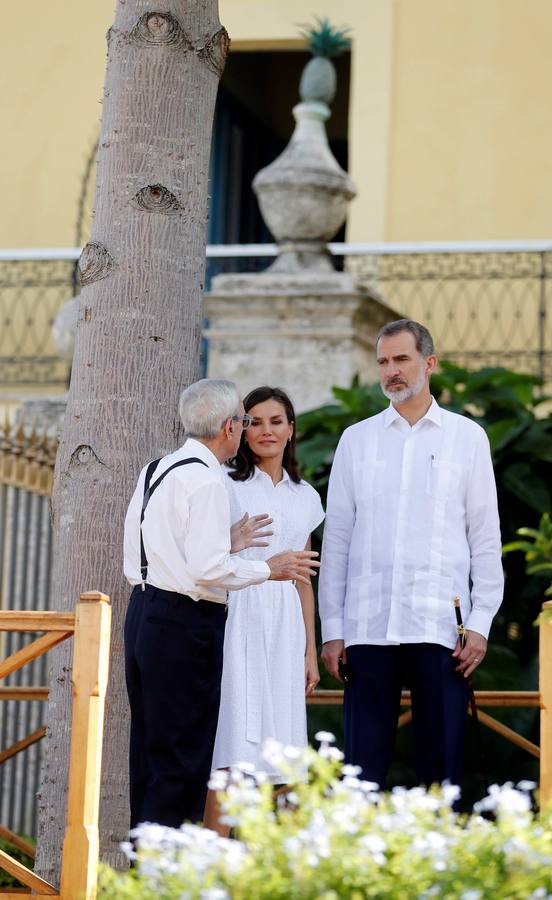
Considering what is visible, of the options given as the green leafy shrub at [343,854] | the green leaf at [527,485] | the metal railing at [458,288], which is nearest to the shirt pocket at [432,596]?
the green leafy shrub at [343,854]

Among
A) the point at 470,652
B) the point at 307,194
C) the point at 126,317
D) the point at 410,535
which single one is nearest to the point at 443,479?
the point at 410,535

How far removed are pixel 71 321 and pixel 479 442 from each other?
5.67 meters

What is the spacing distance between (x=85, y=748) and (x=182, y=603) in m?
0.49

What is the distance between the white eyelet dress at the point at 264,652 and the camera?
4738 millimetres

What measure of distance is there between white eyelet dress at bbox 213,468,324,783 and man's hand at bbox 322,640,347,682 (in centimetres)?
8

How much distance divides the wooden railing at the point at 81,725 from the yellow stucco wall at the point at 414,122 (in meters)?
9.77

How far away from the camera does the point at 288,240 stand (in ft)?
32.7

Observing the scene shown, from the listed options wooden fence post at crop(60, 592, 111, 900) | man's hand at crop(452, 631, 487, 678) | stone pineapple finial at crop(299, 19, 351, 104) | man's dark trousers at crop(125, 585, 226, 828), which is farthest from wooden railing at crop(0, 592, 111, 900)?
stone pineapple finial at crop(299, 19, 351, 104)

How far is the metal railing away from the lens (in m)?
12.6

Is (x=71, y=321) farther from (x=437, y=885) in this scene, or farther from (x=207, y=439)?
(x=437, y=885)

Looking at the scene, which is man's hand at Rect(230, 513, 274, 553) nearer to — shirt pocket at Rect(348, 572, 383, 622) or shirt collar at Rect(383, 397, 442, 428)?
shirt pocket at Rect(348, 572, 383, 622)

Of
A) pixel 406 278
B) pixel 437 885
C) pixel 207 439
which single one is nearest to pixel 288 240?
pixel 406 278

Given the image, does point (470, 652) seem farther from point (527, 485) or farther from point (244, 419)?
point (527, 485)

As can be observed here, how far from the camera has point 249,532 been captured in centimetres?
461
